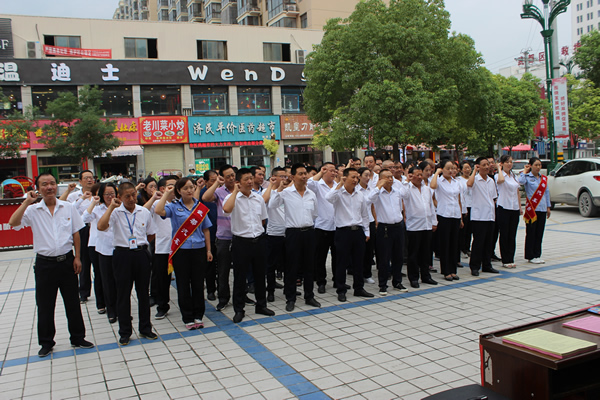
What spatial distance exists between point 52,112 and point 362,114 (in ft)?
47.6

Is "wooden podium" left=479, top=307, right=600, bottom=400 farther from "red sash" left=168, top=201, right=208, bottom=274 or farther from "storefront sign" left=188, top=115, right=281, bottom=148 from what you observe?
"storefront sign" left=188, top=115, right=281, bottom=148

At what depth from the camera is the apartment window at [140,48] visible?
28656 mm

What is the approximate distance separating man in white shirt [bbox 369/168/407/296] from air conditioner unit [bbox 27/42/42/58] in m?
25.6

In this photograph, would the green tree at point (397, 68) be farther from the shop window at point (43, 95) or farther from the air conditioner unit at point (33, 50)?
the air conditioner unit at point (33, 50)

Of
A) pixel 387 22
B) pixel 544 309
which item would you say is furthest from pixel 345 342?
pixel 387 22

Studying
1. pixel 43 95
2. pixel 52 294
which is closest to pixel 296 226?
pixel 52 294

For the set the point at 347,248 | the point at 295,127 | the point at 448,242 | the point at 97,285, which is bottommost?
the point at 97,285

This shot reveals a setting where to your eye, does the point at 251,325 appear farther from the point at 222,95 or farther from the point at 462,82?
the point at 222,95

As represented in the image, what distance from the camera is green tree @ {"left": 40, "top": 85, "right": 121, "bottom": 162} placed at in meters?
22.6

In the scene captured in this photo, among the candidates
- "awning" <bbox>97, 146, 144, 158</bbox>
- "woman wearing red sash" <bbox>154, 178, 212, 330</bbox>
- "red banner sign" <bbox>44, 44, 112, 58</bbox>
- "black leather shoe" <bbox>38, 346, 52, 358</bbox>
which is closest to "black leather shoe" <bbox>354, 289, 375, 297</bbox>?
"woman wearing red sash" <bbox>154, 178, 212, 330</bbox>

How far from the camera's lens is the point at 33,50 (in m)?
26.1

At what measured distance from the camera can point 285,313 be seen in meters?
6.20

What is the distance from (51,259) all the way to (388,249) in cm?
424

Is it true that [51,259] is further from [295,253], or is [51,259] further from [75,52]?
[75,52]
